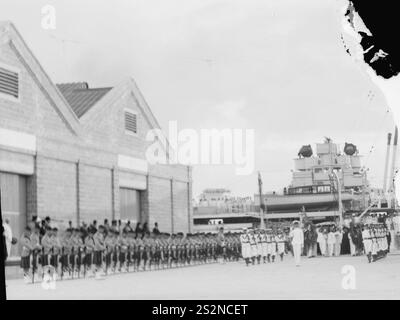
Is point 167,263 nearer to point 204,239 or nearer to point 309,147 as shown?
point 204,239

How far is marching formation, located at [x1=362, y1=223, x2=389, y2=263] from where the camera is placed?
58.8ft

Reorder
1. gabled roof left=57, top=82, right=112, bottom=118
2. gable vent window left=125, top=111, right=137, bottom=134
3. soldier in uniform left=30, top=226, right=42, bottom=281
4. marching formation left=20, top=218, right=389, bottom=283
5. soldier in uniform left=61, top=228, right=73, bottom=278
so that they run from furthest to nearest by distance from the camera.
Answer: gabled roof left=57, top=82, right=112, bottom=118 < gable vent window left=125, top=111, right=137, bottom=134 < soldier in uniform left=61, top=228, right=73, bottom=278 < marching formation left=20, top=218, right=389, bottom=283 < soldier in uniform left=30, top=226, right=42, bottom=281

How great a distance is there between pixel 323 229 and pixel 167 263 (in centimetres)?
464

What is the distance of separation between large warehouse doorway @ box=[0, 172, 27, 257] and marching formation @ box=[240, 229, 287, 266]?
189 inches

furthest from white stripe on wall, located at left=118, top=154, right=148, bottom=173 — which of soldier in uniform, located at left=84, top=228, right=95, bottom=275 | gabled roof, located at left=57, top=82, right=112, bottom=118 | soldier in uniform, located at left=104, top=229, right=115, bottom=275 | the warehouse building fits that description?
soldier in uniform, located at left=84, top=228, right=95, bottom=275

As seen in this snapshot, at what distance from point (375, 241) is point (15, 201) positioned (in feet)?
26.0

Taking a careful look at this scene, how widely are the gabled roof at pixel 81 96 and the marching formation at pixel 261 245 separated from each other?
4.81 m

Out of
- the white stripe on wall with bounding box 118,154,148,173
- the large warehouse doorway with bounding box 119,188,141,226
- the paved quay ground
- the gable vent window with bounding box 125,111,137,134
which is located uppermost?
the gable vent window with bounding box 125,111,137,134

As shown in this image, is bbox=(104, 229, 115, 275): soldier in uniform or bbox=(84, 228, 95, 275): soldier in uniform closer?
bbox=(84, 228, 95, 275): soldier in uniform

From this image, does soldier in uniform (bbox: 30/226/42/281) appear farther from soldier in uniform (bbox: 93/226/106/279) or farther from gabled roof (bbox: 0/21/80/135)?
gabled roof (bbox: 0/21/80/135)

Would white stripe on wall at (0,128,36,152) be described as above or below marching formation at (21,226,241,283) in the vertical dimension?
above

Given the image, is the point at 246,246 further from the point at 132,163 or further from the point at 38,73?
the point at 38,73
